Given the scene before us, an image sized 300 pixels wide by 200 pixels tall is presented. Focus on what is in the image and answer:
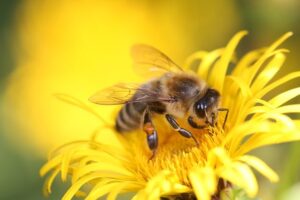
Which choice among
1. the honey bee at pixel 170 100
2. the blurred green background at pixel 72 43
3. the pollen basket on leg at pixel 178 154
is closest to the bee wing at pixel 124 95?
the honey bee at pixel 170 100

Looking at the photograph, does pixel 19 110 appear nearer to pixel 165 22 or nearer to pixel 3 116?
pixel 3 116

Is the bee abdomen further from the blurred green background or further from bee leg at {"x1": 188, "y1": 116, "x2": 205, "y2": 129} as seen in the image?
the blurred green background

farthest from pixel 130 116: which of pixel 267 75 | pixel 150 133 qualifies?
pixel 267 75

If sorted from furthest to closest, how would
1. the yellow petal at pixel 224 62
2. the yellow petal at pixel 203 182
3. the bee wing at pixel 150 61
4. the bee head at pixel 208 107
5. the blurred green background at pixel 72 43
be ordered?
the blurred green background at pixel 72 43, the bee wing at pixel 150 61, the yellow petal at pixel 224 62, the bee head at pixel 208 107, the yellow petal at pixel 203 182

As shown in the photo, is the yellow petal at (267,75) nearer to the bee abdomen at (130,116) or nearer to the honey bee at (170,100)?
the honey bee at (170,100)

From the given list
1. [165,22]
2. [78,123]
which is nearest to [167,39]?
[165,22]

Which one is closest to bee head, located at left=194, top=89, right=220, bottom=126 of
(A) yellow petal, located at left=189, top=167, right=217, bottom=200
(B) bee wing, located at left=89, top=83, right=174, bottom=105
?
(B) bee wing, located at left=89, top=83, right=174, bottom=105

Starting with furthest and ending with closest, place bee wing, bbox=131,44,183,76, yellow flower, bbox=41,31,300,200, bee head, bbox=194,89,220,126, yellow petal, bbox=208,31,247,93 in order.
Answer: bee wing, bbox=131,44,183,76 < yellow petal, bbox=208,31,247,93 < bee head, bbox=194,89,220,126 < yellow flower, bbox=41,31,300,200
